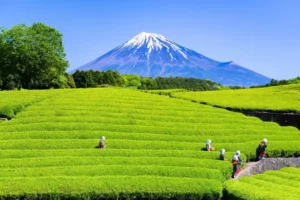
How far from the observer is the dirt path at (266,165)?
28.6 metres

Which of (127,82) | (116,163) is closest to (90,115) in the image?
(116,163)

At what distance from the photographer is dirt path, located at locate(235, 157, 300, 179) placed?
2859 cm

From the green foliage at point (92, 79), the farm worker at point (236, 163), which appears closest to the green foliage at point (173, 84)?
the green foliage at point (92, 79)

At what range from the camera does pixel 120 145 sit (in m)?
29.1

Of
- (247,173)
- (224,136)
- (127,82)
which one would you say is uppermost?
(127,82)

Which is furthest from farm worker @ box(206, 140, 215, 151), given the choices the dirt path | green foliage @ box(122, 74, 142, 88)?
green foliage @ box(122, 74, 142, 88)

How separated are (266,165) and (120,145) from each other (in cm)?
1166

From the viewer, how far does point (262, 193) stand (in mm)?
19281

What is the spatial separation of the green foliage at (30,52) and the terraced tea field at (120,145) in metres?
25.1

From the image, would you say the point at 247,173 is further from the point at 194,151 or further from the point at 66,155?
the point at 66,155

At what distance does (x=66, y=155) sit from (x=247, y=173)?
516 inches

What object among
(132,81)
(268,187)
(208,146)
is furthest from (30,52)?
(132,81)

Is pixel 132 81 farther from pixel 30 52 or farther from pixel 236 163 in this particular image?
pixel 236 163

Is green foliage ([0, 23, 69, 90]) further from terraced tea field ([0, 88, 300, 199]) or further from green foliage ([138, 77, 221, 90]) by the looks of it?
green foliage ([138, 77, 221, 90])
